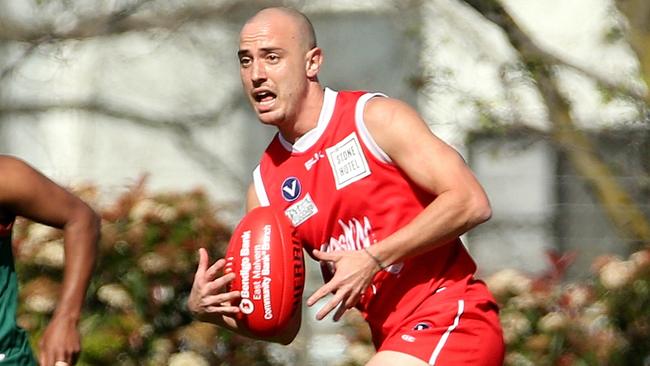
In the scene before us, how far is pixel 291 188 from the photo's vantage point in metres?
5.36

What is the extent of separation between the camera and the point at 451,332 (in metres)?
5.10

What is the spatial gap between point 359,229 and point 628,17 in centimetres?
350

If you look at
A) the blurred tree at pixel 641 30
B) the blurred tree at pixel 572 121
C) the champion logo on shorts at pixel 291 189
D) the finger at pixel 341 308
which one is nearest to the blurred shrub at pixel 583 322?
the blurred tree at pixel 572 121

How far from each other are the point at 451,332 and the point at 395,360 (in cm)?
21

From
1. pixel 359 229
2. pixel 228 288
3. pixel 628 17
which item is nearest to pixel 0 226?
pixel 228 288

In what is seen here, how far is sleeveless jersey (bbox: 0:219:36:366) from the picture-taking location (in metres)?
5.07

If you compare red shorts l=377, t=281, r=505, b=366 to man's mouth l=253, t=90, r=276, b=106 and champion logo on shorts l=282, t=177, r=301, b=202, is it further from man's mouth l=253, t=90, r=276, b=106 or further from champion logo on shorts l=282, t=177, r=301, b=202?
man's mouth l=253, t=90, r=276, b=106

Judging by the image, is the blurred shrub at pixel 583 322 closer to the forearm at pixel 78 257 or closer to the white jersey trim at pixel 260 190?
the white jersey trim at pixel 260 190

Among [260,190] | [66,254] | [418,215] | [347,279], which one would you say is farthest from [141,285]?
[347,279]

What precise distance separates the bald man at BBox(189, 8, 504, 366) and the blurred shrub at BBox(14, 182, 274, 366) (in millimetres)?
2279

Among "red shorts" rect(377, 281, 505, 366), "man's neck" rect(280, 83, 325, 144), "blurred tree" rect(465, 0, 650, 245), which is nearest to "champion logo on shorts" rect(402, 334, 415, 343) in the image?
"red shorts" rect(377, 281, 505, 366)

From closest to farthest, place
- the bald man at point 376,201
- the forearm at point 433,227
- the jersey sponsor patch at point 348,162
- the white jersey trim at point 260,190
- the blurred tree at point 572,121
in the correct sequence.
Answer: the forearm at point 433,227 < the bald man at point 376,201 < the jersey sponsor patch at point 348,162 < the white jersey trim at point 260,190 < the blurred tree at point 572,121

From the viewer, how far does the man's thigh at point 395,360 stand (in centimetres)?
502

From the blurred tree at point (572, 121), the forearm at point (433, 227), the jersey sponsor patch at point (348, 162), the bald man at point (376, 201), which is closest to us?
the forearm at point (433, 227)
